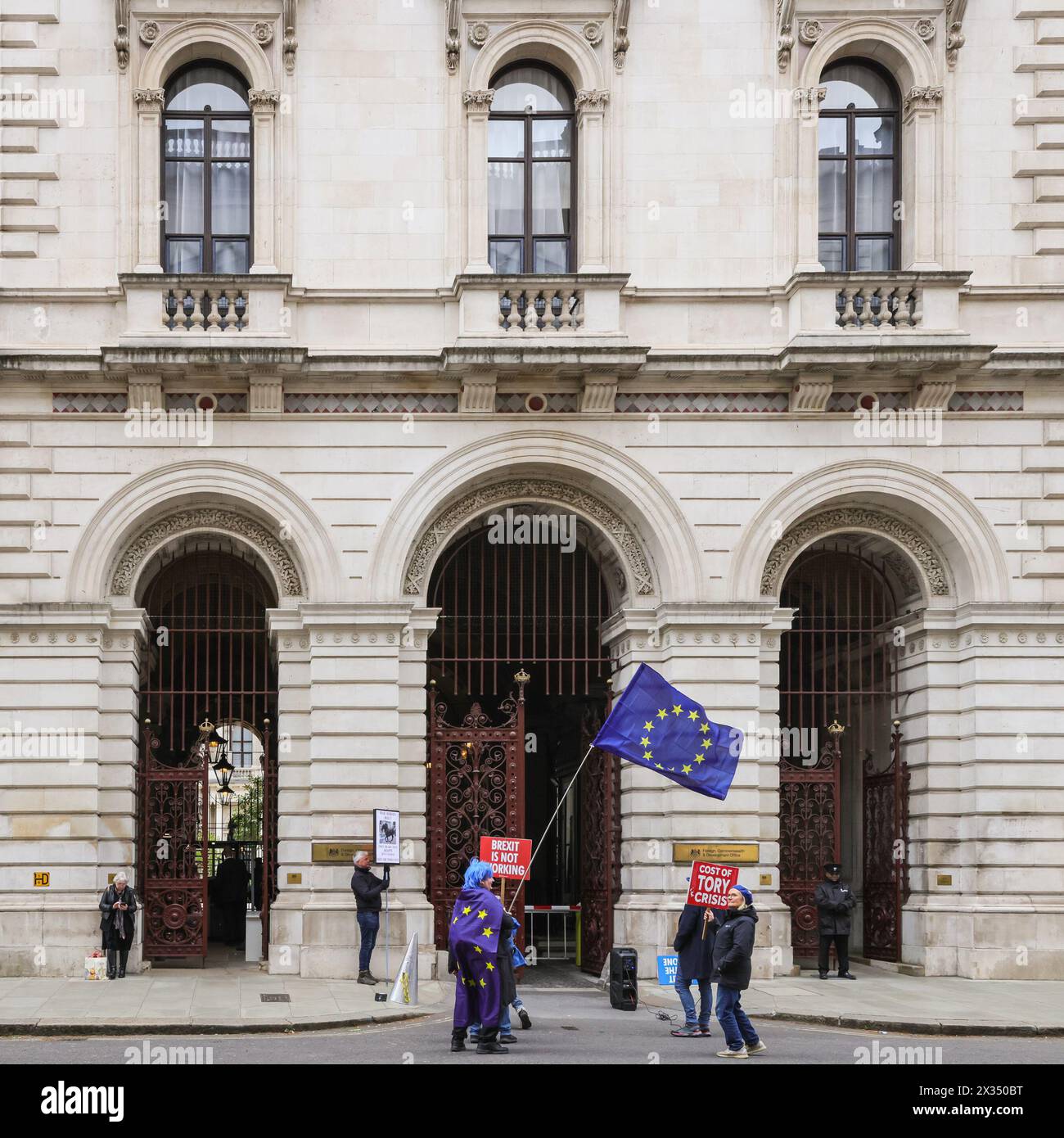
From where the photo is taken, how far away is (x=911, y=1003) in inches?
875

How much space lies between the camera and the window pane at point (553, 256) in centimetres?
2667

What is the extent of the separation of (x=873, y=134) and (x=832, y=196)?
118 centimetres

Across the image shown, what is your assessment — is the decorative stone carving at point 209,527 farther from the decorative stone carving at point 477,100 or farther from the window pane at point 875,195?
the window pane at point 875,195

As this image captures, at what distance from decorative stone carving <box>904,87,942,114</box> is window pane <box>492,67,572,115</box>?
5148 mm

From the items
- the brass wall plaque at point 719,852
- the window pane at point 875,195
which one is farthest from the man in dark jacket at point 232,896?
the window pane at point 875,195

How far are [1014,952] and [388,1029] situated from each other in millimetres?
9727

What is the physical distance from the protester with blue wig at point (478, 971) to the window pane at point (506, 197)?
12050 millimetres

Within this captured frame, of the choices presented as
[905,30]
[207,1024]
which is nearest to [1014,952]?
[207,1024]

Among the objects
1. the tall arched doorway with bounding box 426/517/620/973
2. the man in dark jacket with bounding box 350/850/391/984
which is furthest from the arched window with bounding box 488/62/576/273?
the man in dark jacket with bounding box 350/850/391/984

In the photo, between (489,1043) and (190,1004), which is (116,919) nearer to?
(190,1004)

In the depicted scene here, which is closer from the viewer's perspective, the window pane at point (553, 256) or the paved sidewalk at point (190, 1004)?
the paved sidewalk at point (190, 1004)

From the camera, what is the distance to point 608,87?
26156mm

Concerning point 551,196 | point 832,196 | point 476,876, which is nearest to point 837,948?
point 476,876

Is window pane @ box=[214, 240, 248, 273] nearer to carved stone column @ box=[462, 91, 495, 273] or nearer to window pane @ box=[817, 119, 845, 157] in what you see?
carved stone column @ box=[462, 91, 495, 273]
